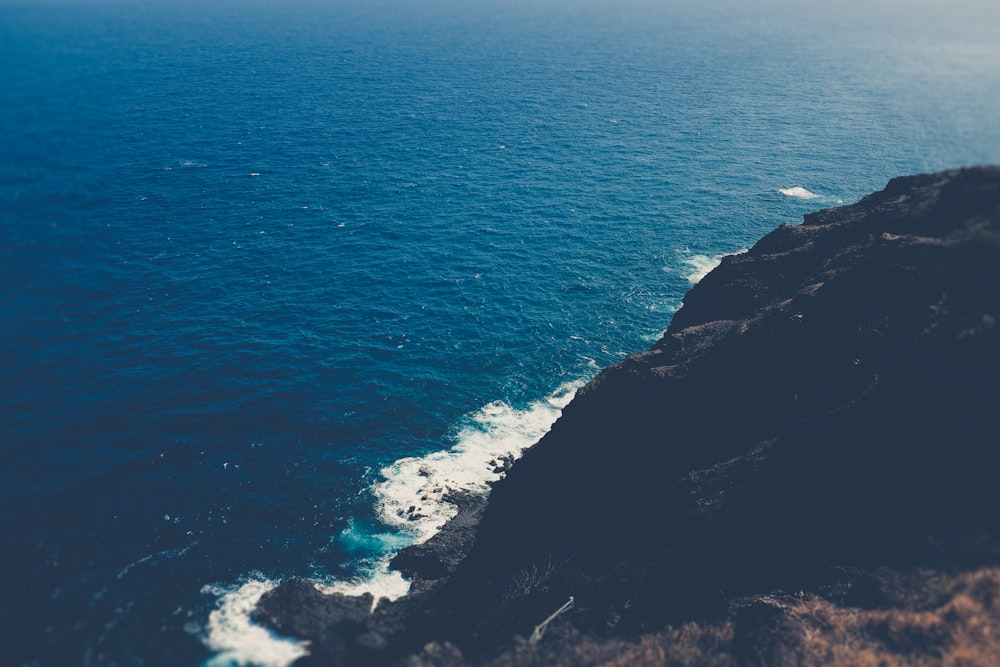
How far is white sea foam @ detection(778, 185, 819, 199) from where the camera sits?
132 meters

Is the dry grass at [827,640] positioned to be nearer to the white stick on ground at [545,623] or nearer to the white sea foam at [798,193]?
the white stick on ground at [545,623]

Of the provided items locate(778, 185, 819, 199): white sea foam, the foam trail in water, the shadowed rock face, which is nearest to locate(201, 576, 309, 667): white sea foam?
the shadowed rock face

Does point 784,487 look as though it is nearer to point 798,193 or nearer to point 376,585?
point 376,585

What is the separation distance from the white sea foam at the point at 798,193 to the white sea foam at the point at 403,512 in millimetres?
81023

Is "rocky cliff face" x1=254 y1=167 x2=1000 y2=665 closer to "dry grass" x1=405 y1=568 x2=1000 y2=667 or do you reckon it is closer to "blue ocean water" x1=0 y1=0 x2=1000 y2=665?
"dry grass" x1=405 y1=568 x2=1000 y2=667

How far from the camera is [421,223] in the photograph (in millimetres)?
122562

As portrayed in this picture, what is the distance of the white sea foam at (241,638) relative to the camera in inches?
2074

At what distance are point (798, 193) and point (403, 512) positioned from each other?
4534 inches

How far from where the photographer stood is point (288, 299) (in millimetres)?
99938

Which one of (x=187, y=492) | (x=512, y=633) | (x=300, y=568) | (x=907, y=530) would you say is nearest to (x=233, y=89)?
(x=187, y=492)

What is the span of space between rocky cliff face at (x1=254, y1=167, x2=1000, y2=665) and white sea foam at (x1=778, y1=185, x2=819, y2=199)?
70.8 meters

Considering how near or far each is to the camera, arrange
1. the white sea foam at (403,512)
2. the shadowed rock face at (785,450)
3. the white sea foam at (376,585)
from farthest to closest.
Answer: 1. the white sea foam at (376,585)
2. the white sea foam at (403,512)
3. the shadowed rock face at (785,450)

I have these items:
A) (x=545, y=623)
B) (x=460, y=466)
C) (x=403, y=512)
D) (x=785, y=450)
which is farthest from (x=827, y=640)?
(x=403, y=512)

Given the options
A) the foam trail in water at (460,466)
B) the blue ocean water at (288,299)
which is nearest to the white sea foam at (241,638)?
the blue ocean water at (288,299)
